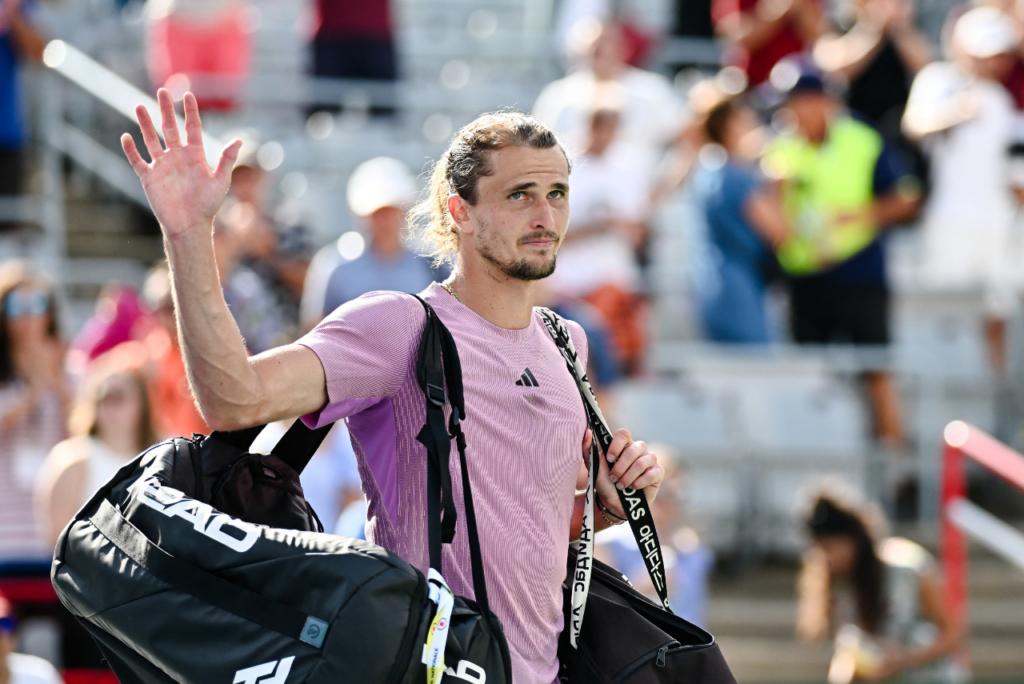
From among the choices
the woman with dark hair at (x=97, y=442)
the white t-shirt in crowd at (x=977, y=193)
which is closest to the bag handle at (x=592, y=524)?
the woman with dark hair at (x=97, y=442)

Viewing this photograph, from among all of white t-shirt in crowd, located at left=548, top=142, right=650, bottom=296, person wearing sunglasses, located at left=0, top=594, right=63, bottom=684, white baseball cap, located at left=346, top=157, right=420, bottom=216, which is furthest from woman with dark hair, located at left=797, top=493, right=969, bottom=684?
person wearing sunglasses, located at left=0, top=594, right=63, bottom=684

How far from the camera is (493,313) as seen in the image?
119 inches

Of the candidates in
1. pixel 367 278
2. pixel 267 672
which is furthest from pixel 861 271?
pixel 267 672

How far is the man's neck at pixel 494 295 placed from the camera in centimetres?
301

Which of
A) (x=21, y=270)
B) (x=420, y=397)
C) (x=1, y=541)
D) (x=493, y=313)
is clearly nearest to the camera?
(x=420, y=397)

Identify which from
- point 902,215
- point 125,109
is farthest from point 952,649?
point 125,109

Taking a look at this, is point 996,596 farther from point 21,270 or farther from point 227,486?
point 227,486

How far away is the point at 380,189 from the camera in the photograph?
7242 millimetres

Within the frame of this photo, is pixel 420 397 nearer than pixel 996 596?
Yes

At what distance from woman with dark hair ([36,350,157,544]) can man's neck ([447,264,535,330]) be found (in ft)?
9.59

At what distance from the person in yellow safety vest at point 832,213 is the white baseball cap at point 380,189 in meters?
2.33

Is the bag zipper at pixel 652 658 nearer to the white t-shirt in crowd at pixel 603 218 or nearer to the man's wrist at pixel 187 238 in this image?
the man's wrist at pixel 187 238

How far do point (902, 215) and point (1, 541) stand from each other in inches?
215

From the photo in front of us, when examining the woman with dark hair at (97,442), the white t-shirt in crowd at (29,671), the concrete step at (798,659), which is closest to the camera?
the white t-shirt in crowd at (29,671)
